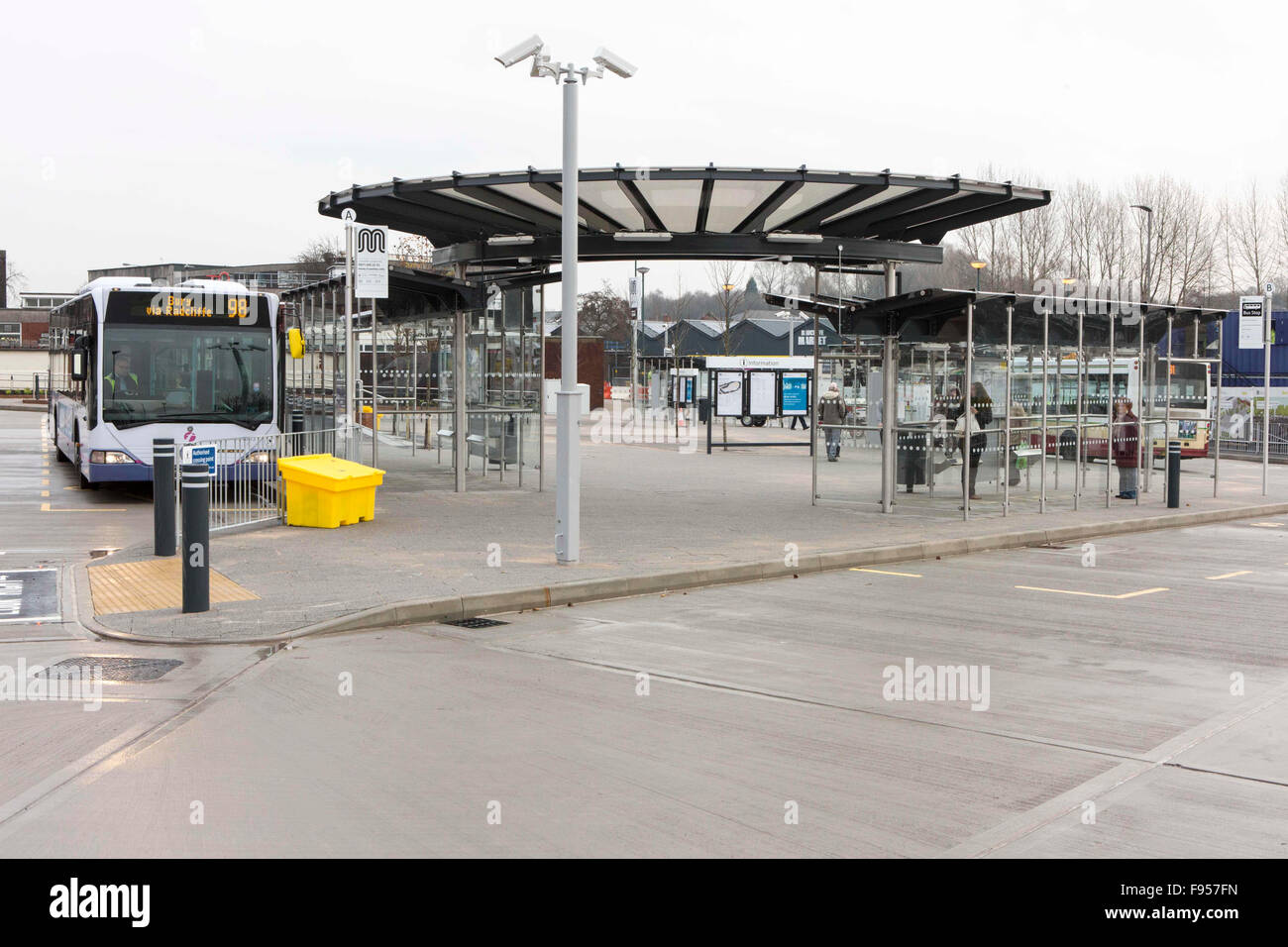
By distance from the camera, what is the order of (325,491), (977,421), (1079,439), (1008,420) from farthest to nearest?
(1079,439), (977,421), (1008,420), (325,491)

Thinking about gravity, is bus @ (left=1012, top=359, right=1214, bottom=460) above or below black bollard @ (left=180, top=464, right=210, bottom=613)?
above

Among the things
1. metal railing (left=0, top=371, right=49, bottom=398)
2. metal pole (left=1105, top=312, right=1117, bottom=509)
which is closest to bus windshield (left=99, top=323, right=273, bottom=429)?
metal pole (left=1105, top=312, right=1117, bottom=509)

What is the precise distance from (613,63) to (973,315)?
7.19 metres

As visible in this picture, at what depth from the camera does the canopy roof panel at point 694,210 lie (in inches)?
572

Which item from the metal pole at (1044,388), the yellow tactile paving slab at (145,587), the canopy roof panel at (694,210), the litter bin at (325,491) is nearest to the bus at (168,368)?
the canopy roof panel at (694,210)

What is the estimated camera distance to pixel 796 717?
7082mm

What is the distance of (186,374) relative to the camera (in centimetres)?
1852

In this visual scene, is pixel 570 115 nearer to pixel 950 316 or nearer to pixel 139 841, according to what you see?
pixel 950 316

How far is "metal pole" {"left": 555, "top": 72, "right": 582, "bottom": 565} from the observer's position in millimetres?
12445

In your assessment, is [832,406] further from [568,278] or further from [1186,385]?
[568,278]

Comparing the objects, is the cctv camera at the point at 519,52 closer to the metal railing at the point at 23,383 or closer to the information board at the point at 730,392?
the information board at the point at 730,392

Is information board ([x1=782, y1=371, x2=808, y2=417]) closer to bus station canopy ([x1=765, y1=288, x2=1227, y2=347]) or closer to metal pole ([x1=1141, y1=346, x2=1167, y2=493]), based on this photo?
metal pole ([x1=1141, y1=346, x2=1167, y2=493])

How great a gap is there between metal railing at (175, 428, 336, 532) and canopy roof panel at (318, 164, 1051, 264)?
3382mm

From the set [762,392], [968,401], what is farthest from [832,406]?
[762,392]
